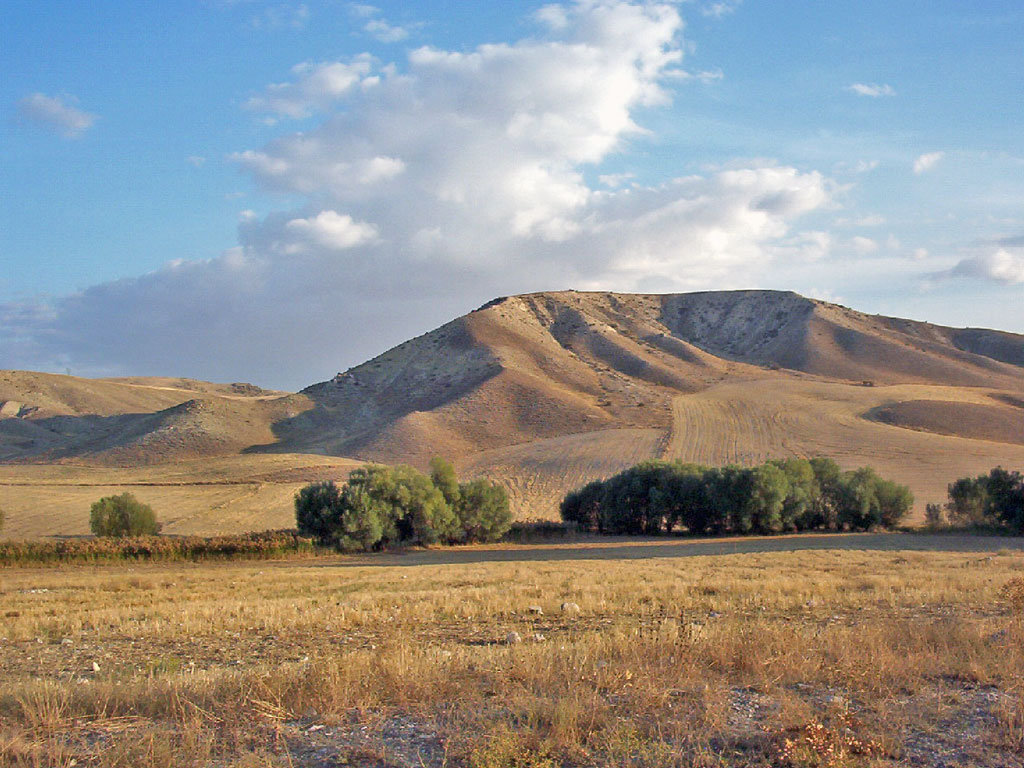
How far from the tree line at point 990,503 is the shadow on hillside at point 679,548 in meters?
3.64

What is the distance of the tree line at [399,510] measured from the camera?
4447 cm

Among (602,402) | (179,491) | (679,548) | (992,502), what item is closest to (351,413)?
(602,402)

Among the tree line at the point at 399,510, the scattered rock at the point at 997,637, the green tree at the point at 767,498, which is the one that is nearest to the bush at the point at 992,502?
the green tree at the point at 767,498

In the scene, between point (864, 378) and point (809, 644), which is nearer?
point (809, 644)

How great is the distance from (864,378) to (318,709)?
5897 inches

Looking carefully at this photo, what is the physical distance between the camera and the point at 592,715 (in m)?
6.45

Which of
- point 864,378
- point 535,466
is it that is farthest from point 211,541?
point 864,378

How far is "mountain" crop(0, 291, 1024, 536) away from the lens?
87.1 m

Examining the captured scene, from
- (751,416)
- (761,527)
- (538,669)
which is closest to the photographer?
(538,669)

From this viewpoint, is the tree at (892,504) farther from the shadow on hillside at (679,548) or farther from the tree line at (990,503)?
the shadow on hillside at (679,548)

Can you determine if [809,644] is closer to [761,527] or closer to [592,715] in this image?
[592,715]

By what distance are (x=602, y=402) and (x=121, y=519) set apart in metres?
77.1

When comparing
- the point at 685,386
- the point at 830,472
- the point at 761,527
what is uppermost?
the point at 685,386

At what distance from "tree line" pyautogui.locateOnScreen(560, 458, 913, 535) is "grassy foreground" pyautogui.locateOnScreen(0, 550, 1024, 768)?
127ft
